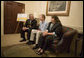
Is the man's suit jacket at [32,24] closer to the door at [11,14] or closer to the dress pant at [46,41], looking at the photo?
the dress pant at [46,41]

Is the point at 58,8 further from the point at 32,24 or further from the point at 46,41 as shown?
the point at 46,41

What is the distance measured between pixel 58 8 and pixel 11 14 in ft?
8.09

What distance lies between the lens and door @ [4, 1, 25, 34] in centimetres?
398

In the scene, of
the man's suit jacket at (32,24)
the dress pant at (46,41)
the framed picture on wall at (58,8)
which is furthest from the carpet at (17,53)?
the framed picture on wall at (58,8)

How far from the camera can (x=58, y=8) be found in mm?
3029

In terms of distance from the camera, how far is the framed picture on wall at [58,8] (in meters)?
2.75

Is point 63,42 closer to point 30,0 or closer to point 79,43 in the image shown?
point 79,43

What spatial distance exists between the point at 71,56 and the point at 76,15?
124 centimetres

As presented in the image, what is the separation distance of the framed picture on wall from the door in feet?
5.86

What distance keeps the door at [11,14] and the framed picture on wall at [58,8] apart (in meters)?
1.79

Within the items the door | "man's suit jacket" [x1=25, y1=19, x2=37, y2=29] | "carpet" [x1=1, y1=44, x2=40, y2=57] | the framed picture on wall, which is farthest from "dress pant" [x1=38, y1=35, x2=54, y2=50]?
the door

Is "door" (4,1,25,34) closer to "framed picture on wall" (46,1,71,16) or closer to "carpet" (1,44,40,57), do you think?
"framed picture on wall" (46,1,71,16)

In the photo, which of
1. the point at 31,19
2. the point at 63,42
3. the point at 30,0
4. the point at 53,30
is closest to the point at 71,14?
the point at 53,30

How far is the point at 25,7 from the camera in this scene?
4637 millimetres
